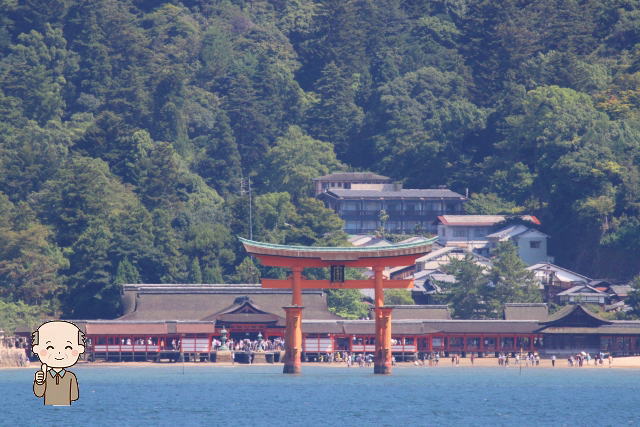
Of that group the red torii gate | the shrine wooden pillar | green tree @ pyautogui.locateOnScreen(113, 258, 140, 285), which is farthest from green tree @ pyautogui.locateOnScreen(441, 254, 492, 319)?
the shrine wooden pillar

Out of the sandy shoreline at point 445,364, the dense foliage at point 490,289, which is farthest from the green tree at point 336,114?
the sandy shoreline at point 445,364

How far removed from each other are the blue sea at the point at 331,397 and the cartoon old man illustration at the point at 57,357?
106ft

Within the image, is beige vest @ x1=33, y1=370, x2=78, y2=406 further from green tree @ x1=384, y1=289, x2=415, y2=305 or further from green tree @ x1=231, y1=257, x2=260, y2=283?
green tree @ x1=231, y1=257, x2=260, y2=283

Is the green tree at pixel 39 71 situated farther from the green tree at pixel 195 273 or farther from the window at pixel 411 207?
the green tree at pixel 195 273

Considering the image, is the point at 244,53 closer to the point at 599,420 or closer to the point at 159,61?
the point at 159,61

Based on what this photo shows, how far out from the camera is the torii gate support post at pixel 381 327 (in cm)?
6003

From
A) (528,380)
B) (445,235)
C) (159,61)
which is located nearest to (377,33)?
(159,61)

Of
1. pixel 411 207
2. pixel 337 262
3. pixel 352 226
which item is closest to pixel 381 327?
pixel 337 262

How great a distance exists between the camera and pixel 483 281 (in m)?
81.2

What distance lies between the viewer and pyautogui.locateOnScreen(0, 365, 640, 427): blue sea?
46.8 metres

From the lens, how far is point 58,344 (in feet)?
40.5

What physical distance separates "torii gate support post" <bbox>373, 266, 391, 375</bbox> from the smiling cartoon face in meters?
47.8

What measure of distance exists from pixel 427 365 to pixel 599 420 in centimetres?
2774

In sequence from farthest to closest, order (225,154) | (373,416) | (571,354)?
(225,154)
(571,354)
(373,416)
